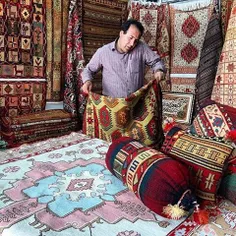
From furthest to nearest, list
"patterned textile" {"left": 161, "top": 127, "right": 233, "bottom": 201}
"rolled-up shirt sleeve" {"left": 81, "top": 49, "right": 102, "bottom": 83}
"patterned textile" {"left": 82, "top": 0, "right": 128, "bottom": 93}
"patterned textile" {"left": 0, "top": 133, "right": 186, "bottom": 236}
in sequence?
1. "patterned textile" {"left": 82, "top": 0, "right": 128, "bottom": 93}
2. "rolled-up shirt sleeve" {"left": 81, "top": 49, "right": 102, "bottom": 83}
3. "patterned textile" {"left": 161, "top": 127, "right": 233, "bottom": 201}
4. "patterned textile" {"left": 0, "top": 133, "right": 186, "bottom": 236}

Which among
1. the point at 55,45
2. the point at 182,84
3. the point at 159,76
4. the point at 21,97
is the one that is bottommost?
the point at 21,97

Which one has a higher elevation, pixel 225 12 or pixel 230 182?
pixel 225 12

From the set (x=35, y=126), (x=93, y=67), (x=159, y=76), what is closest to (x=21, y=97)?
(x=35, y=126)

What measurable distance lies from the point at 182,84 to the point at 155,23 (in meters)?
0.78

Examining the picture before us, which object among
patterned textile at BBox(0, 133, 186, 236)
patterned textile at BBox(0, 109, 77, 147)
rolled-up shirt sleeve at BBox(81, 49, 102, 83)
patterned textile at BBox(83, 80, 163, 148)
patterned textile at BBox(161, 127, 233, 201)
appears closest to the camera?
patterned textile at BBox(0, 133, 186, 236)

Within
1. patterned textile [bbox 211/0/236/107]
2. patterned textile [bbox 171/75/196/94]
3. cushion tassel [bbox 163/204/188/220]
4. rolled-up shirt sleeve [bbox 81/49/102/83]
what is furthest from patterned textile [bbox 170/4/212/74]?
cushion tassel [bbox 163/204/188/220]

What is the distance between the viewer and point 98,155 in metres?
1.77

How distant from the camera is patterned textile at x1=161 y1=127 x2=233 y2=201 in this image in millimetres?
1221

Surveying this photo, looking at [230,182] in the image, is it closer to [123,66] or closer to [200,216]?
[200,216]

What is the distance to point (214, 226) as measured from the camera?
3.54ft

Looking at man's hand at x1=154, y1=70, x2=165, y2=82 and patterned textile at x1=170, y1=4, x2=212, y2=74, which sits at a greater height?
patterned textile at x1=170, y1=4, x2=212, y2=74

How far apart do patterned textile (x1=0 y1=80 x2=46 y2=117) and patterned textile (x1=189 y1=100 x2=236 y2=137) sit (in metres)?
1.96

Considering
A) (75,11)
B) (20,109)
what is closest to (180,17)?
(75,11)

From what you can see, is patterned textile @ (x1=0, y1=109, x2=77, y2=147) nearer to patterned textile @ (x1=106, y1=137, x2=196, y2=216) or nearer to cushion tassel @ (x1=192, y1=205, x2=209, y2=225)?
patterned textile @ (x1=106, y1=137, x2=196, y2=216)
